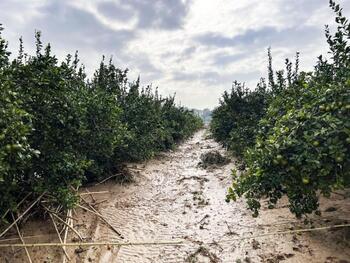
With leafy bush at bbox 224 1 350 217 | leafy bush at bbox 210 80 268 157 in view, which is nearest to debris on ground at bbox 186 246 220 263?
leafy bush at bbox 224 1 350 217

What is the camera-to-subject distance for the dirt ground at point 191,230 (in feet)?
13.9

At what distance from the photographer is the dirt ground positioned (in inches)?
167

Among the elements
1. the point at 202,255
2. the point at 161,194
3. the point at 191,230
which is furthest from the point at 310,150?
the point at 161,194

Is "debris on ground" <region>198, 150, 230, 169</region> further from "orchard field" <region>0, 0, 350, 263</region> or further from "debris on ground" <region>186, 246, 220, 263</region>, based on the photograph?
"debris on ground" <region>186, 246, 220, 263</region>

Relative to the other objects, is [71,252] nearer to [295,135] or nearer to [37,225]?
[37,225]

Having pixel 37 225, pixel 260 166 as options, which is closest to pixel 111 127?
pixel 37 225

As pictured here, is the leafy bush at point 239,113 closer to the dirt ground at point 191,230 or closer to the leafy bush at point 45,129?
the dirt ground at point 191,230

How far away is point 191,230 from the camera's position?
209 inches

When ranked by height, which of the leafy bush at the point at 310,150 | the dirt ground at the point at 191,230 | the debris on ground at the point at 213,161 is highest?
the leafy bush at the point at 310,150

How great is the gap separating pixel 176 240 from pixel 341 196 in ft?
10.0

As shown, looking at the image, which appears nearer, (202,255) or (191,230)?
(202,255)

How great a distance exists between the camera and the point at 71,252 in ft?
14.5

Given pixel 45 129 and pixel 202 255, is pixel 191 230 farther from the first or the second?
pixel 45 129

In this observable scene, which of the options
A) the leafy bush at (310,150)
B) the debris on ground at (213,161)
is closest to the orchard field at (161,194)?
the leafy bush at (310,150)
